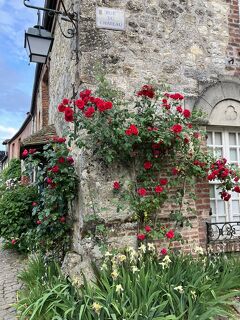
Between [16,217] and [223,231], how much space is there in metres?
4.35

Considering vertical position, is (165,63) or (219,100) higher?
(165,63)

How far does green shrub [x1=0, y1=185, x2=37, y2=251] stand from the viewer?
672 cm

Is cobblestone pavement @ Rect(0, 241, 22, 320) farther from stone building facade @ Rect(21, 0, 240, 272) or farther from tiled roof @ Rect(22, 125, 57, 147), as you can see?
tiled roof @ Rect(22, 125, 57, 147)

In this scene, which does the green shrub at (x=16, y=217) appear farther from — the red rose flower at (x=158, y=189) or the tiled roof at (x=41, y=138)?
the red rose flower at (x=158, y=189)

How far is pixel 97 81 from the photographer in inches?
181

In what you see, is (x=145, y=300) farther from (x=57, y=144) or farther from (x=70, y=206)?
(x=57, y=144)

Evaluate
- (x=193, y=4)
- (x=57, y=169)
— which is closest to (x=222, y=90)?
(x=193, y=4)

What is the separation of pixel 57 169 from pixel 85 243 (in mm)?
1087

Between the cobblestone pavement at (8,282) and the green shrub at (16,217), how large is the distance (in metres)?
0.32

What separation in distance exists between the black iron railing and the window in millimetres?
111

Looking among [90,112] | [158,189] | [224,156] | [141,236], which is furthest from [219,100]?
[141,236]

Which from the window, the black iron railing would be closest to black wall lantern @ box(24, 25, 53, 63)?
the window

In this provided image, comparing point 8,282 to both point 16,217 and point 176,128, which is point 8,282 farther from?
point 176,128

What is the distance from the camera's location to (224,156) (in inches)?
209
